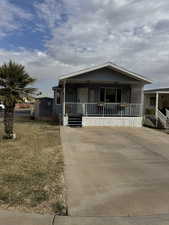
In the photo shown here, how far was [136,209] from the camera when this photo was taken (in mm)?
3387

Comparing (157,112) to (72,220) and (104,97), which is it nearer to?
(104,97)

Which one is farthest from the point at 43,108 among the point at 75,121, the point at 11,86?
the point at 11,86

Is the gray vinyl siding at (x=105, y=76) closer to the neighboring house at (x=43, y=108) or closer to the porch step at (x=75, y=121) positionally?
the porch step at (x=75, y=121)

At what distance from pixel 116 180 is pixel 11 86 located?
19.9 feet

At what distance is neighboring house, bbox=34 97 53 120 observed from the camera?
20609 mm

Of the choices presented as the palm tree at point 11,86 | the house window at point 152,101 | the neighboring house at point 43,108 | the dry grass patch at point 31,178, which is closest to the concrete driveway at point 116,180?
the dry grass patch at point 31,178

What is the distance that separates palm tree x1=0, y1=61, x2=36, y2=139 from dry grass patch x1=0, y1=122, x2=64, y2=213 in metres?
1.77

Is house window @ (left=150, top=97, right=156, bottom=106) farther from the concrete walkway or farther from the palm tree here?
the concrete walkway

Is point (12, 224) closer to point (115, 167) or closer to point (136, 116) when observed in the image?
point (115, 167)

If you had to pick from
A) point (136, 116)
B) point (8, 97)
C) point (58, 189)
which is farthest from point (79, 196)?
point (136, 116)

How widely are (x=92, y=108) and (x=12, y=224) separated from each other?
13069 millimetres

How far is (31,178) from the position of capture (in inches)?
178

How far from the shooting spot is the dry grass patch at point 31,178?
136 inches

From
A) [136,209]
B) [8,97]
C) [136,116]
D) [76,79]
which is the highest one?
[76,79]
